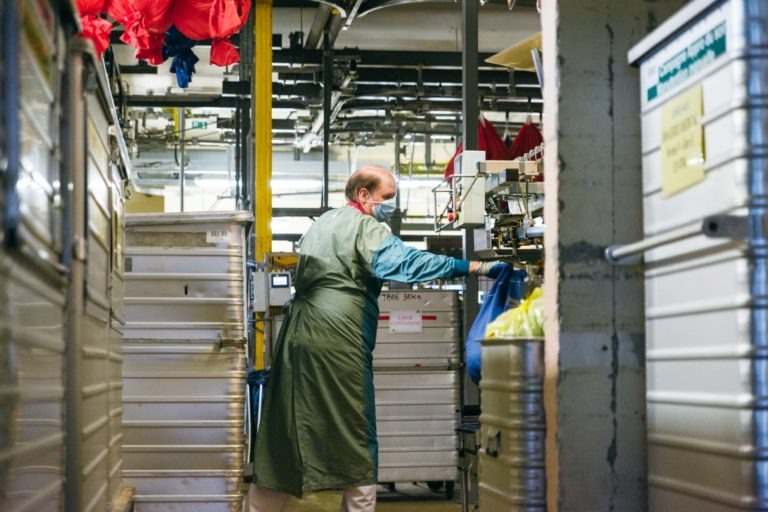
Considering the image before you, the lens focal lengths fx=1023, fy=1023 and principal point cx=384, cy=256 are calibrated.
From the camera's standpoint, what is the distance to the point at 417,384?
21.7 ft

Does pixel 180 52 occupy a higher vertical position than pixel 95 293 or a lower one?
higher

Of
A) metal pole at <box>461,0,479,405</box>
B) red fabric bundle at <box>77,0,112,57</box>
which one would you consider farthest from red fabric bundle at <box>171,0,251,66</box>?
metal pole at <box>461,0,479,405</box>

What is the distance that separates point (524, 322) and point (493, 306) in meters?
0.51

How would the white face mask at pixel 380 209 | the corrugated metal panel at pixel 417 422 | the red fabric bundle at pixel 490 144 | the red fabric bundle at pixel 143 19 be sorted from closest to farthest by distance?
1. the white face mask at pixel 380 209
2. the red fabric bundle at pixel 143 19
3. the corrugated metal panel at pixel 417 422
4. the red fabric bundle at pixel 490 144

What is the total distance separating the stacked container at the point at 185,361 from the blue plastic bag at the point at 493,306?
82.0 inches

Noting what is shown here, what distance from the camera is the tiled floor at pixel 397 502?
21.0 ft

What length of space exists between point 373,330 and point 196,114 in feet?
25.9

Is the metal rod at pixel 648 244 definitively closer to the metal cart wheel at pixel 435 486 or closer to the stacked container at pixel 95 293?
the stacked container at pixel 95 293

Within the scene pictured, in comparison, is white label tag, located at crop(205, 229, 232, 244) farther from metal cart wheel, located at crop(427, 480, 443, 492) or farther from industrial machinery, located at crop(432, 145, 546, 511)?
metal cart wheel, located at crop(427, 480, 443, 492)

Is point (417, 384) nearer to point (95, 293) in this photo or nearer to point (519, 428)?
point (95, 293)

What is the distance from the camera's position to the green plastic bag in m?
2.53

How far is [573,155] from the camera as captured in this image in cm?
239

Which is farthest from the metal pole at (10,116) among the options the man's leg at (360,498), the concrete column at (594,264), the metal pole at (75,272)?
the man's leg at (360,498)

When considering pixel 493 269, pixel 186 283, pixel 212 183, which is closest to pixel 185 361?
pixel 186 283
